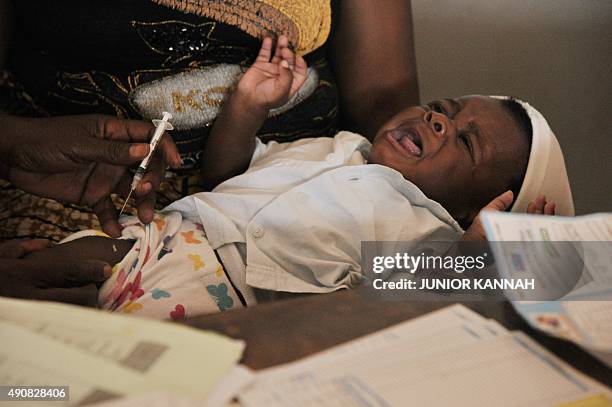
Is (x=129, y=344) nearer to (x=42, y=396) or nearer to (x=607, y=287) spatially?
(x=42, y=396)

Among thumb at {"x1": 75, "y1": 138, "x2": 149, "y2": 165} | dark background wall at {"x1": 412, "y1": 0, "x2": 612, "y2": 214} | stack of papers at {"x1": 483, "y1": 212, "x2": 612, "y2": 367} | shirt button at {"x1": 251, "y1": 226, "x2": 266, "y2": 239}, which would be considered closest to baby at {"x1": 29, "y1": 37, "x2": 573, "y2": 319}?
shirt button at {"x1": 251, "y1": 226, "x2": 266, "y2": 239}

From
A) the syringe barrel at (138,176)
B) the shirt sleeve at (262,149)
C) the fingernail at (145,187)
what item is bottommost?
the shirt sleeve at (262,149)

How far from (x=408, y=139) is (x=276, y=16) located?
437 millimetres

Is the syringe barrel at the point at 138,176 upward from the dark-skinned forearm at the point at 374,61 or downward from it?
downward

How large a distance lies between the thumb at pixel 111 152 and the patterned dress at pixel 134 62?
199 mm

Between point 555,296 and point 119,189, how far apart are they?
948 mm

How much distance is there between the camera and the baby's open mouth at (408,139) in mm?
1479

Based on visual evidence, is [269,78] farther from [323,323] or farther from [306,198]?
[323,323]

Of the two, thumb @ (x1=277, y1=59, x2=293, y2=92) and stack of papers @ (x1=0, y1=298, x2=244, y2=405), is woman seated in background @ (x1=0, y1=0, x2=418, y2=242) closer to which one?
thumb @ (x1=277, y1=59, x2=293, y2=92)

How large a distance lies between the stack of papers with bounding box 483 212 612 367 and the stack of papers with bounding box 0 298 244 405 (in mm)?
379

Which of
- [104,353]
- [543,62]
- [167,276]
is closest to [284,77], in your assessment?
[167,276]

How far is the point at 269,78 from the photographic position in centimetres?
145

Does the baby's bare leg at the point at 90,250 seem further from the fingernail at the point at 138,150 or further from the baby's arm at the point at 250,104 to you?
the baby's arm at the point at 250,104

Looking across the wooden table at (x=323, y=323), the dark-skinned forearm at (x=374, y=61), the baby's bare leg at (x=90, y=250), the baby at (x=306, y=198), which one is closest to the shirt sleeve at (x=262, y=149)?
the baby at (x=306, y=198)
